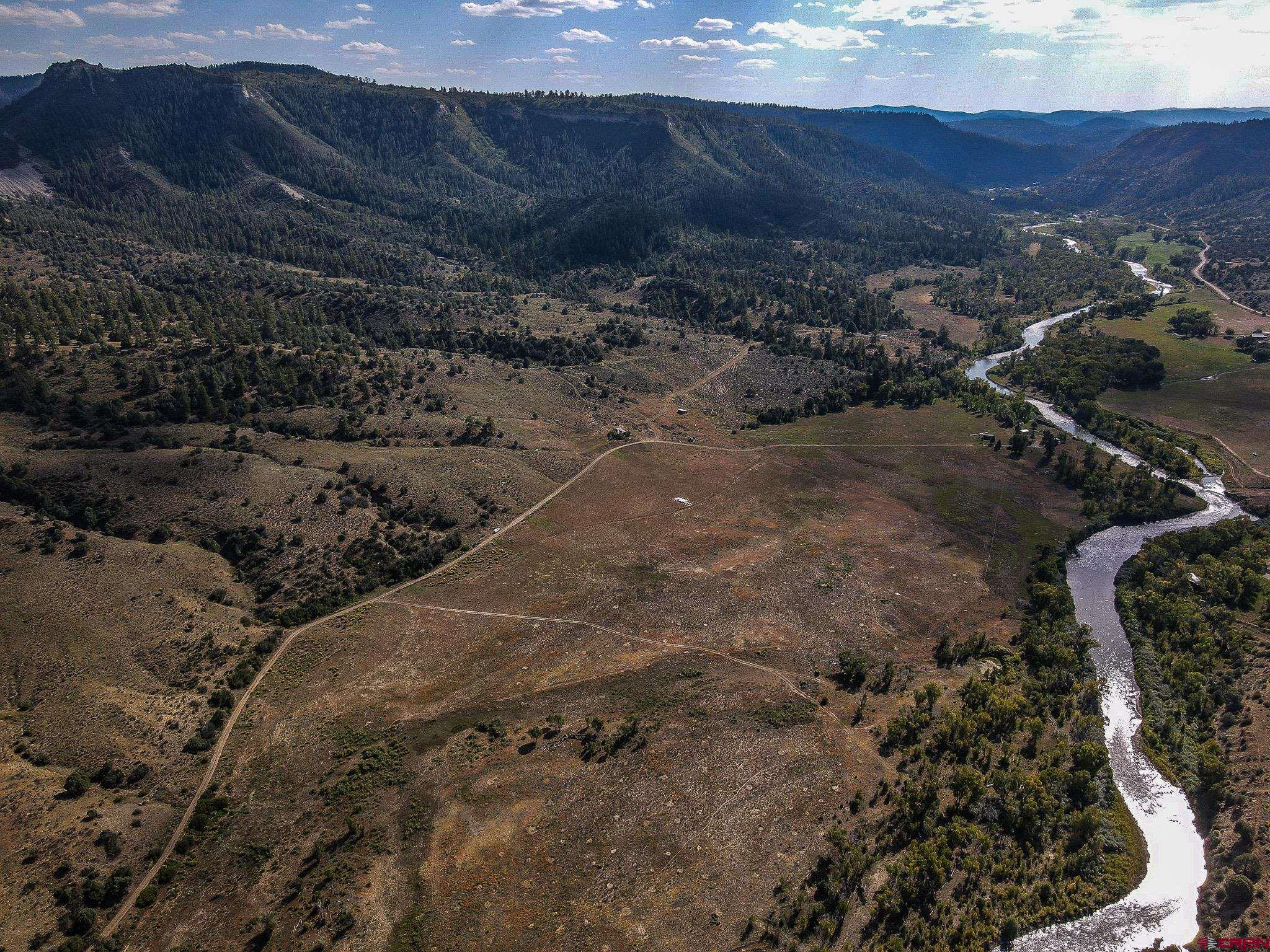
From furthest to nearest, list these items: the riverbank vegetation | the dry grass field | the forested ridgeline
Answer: the forested ridgeline, the dry grass field, the riverbank vegetation

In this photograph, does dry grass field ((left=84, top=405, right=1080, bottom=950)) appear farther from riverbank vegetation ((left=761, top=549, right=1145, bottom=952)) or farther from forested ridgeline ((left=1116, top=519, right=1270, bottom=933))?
forested ridgeline ((left=1116, top=519, right=1270, bottom=933))

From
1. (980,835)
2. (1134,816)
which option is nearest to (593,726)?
(980,835)

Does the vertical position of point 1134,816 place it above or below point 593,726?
below

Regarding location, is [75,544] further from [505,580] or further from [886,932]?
[886,932]

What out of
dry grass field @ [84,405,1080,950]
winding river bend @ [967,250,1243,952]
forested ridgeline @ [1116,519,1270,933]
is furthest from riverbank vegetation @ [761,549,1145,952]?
forested ridgeline @ [1116,519,1270,933]

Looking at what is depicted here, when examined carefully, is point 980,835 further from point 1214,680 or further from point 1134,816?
point 1214,680

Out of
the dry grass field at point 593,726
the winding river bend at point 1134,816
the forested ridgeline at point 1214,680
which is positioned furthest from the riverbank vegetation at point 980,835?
Result: the forested ridgeline at point 1214,680
